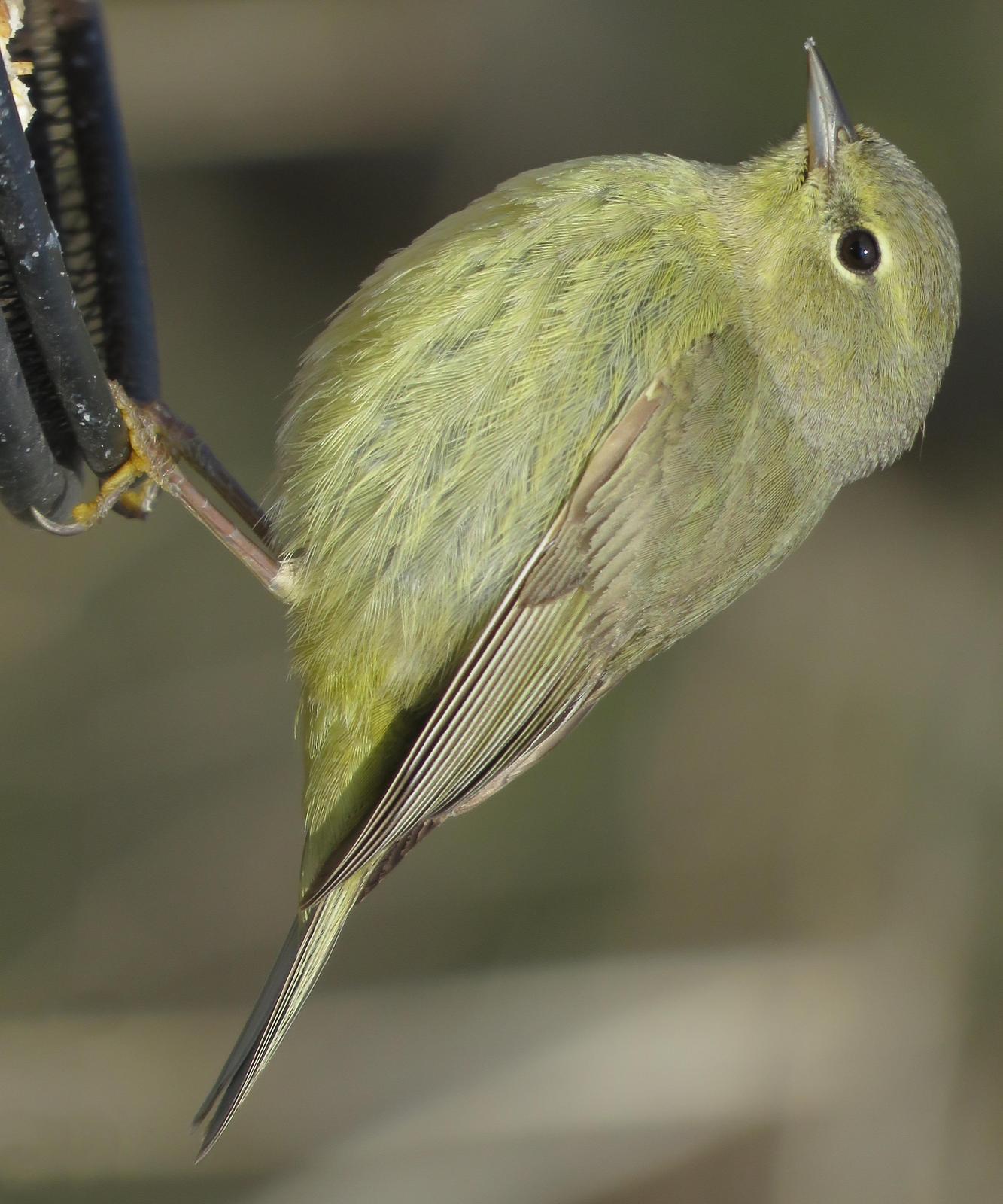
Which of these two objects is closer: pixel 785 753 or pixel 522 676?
pixel 522 676

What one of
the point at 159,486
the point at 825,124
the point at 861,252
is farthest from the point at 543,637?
the point at 825,124

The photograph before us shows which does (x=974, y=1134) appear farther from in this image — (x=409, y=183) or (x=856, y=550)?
(x=409, y=183)

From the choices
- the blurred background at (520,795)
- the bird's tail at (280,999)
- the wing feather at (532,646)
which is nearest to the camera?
the wing feather at (532,646)

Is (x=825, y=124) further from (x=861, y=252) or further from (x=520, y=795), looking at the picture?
(x=520, y=795)

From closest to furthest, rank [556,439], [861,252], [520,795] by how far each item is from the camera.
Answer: [556,439]
[861,252]
[520,795]

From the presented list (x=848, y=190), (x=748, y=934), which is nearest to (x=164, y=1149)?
(x=748, y=934)

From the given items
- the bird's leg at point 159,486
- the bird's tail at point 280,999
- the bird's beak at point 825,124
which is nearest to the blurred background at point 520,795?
the bird's leg at point 159,486

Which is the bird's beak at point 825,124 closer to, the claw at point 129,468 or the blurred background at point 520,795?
the claw at point 129,468
